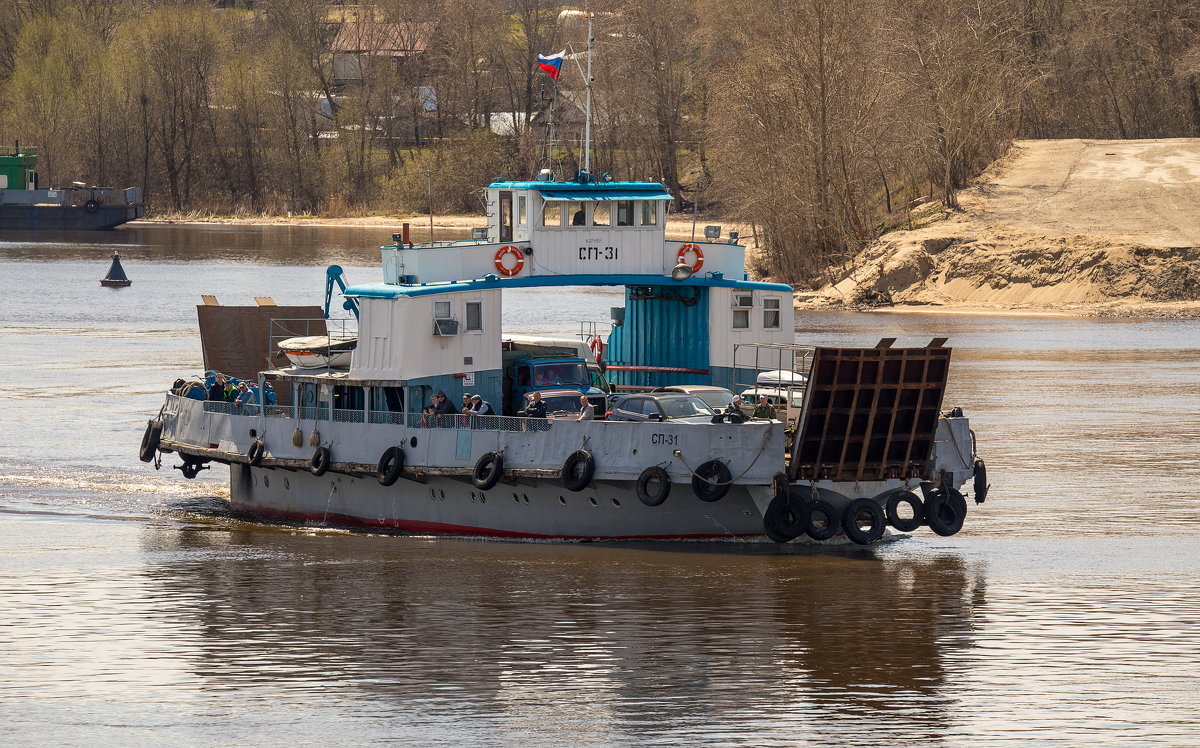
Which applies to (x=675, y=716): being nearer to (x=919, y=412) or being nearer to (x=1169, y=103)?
(x=919, y=412)

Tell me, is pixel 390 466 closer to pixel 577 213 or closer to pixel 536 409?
pixel 536 409

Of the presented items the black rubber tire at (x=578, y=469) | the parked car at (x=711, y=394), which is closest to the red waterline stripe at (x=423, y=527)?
the black rubber tire at (x=578, y=469)

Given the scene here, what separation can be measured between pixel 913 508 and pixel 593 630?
6576mm

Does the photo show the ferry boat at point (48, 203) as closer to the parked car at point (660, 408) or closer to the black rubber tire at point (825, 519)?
the parked car at point (660, 408)

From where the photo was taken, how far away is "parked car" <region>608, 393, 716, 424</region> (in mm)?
25562

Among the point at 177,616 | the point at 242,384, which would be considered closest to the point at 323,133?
the point at 242,384

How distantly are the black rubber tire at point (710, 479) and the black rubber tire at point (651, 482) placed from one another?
39 cm

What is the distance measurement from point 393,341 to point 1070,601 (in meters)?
11.0

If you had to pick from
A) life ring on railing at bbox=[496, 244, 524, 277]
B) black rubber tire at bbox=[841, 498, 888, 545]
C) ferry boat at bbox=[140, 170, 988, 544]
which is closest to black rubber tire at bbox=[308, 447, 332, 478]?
ferry boat at bbox=[140, 170, 988, 544]

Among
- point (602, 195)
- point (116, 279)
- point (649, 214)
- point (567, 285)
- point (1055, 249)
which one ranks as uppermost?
point (1055, 249)

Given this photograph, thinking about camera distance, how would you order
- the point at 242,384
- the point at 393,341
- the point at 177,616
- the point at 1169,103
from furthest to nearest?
the point at 1169,103, the point at 242,384, the point at 393,341, the point at 177,616

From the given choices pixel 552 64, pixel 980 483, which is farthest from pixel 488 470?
pixel 552 64

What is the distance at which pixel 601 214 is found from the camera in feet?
95.6

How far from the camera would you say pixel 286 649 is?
20.1 metres
